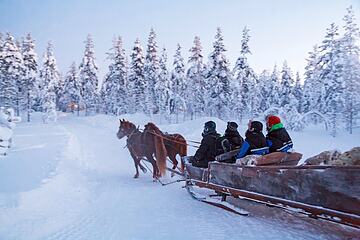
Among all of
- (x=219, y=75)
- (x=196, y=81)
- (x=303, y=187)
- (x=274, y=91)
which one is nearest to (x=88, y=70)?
(x=196, y=81)

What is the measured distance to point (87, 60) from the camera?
173 feet

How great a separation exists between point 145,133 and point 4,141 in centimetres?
717

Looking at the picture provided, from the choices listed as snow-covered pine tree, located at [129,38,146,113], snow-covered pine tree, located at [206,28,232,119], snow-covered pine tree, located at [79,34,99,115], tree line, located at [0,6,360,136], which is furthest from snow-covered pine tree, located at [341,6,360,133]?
snow-covered pine tree, located at [79,34,99,115]

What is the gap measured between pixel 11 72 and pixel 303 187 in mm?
45238

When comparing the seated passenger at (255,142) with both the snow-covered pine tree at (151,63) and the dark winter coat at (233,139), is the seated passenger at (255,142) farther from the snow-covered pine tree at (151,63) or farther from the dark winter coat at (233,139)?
the snow-covered pine tree at (151,63)

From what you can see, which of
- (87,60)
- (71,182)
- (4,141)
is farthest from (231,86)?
(71,182)

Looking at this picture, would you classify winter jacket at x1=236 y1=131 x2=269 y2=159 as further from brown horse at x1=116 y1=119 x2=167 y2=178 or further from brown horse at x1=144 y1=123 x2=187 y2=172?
brown horse at x1=144 y1=123 x2=187 y2=172

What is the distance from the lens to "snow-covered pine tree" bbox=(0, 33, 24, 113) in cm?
4081

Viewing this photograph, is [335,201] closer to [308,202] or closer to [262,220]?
[308,202]

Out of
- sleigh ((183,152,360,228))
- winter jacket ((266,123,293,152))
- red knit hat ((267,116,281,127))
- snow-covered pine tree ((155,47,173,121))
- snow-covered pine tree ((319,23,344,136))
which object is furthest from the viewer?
snow-covered pine tree ((155,47,173,121))

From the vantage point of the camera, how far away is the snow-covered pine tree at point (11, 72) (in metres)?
40.8

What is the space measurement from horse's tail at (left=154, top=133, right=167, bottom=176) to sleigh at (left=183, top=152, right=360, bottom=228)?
11.1ft

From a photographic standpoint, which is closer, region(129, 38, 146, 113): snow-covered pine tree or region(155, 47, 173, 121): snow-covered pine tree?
region(155, 47, 173, 121): snow-covered pine tree

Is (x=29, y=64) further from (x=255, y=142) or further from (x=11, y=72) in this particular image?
(x=255, y=142)
